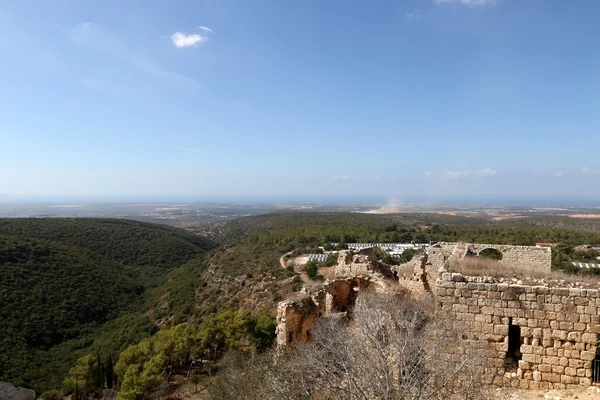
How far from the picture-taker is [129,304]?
131ft

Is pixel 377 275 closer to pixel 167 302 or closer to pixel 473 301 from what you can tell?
pixel 473 301

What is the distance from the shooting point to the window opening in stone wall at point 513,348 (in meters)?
5.77

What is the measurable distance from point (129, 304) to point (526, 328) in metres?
42.0

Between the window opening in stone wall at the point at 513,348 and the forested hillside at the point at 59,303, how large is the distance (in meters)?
28.1

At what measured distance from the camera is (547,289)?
18.2ft

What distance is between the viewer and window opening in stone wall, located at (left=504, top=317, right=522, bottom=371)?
5766mm

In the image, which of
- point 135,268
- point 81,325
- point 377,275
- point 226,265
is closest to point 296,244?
point 226,265

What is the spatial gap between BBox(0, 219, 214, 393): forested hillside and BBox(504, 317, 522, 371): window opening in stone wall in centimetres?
2811

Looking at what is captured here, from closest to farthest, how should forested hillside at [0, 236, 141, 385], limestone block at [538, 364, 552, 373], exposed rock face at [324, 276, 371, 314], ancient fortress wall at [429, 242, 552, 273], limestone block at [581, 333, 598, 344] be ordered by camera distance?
limestone block at [581, 333, 598, 344]
limestone block at [538, 364, 552, 373]
exposed rock face at [324, 276, 371, 314]
ancient fortress wall at [429, 242, 552, 273]
forested hillside at [0, 236, 141, 385]

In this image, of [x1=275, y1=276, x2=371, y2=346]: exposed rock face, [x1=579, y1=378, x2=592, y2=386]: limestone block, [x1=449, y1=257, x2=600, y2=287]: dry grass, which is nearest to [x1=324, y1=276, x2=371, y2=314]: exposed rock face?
[x1=275, y1=276, x2=371, y2=346]: exposed rock face

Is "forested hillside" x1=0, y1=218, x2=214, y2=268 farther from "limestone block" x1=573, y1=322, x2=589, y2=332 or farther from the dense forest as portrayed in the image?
"limestone block" x1=573, y1=322, x2=589, y2=332

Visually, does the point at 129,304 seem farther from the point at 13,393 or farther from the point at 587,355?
the point at 587,355

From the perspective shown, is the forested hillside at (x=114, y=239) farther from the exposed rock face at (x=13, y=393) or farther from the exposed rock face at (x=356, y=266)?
the exposed rock face at (x=356, y=266)

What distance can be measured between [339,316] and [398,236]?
38.9m
